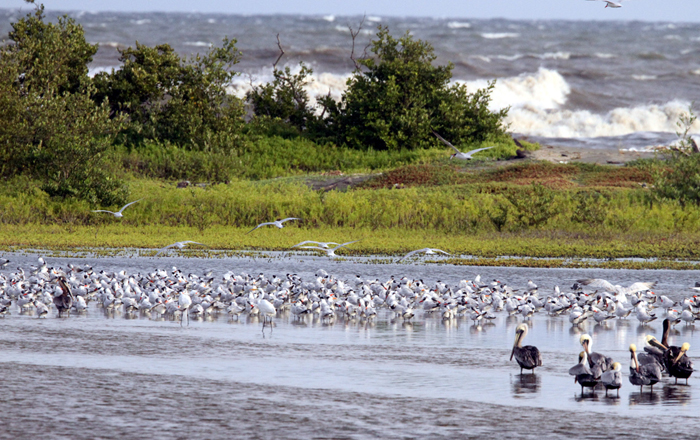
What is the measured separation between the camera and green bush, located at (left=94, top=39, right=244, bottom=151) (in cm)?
4372

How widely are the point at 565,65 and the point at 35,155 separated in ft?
229

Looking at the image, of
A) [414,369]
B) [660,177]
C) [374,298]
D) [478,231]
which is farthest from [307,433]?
[660,177]

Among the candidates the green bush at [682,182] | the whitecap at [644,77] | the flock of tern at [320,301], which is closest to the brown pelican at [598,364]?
the flock of tern at [320,301]

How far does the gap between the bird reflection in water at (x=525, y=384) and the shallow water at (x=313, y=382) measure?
0.07ft

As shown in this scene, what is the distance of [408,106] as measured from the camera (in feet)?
149

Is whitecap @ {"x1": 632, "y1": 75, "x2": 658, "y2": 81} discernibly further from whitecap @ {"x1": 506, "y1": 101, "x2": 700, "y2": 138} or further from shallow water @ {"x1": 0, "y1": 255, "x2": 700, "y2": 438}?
shallow water @ {"x1": 0, "y1": 255, "x2": 700, "y2": 438}

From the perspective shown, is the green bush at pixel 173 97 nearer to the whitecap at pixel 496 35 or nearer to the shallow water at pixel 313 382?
the shallow water at pixel 313 382

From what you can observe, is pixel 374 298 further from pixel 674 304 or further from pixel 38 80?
pixel 38 80

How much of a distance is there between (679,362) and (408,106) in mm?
36412

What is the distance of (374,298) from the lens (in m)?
16.1

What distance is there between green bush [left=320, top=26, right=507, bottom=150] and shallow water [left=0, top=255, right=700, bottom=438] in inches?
1179

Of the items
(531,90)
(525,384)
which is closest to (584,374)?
(525,384)

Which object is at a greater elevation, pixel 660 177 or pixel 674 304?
pixel 660 177

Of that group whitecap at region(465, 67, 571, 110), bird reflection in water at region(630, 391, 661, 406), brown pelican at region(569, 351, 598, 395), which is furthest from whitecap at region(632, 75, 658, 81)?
brown pelican at region(569, 351, 598, 395)
